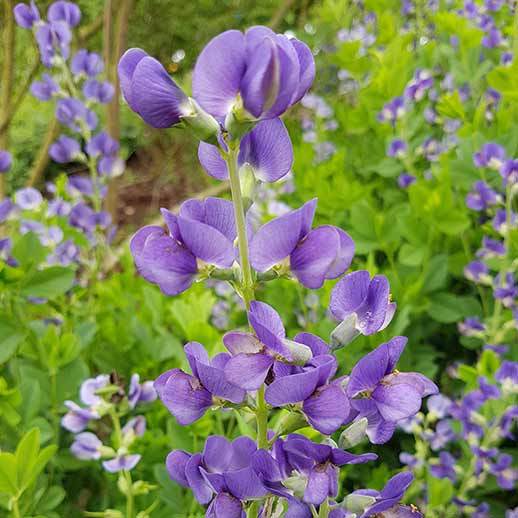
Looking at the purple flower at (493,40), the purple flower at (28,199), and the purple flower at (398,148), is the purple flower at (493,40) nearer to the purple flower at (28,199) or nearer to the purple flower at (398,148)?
the purple flower at (398,148)

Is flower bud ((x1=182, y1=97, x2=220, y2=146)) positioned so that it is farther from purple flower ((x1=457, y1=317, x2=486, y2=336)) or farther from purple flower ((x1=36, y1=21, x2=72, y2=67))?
purple flower ((x1=36, y1=21, x2=72, y2=67))

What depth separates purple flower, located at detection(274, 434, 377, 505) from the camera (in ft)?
1.92

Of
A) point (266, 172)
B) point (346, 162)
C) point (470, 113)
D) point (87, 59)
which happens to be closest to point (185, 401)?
point (266, 172)

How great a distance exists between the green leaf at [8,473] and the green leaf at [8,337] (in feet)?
1.18

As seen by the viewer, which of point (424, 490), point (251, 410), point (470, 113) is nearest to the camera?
point (251, 410)

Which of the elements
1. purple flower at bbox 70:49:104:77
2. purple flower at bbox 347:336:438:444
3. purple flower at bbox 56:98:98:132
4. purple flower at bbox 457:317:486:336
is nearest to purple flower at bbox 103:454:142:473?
purple flower at bbox 347:336:438:444

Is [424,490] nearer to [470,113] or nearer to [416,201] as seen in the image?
[416,201]

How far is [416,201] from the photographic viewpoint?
1.63 m

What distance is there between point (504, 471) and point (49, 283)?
1.01 metres

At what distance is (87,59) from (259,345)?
146cm

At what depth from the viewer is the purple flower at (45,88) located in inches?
71.8

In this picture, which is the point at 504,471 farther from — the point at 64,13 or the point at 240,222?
the point at 64,13

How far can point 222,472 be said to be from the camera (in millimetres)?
649

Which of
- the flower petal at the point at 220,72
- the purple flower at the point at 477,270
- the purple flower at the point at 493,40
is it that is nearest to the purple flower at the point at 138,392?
the flower petal at the point at 220,72
